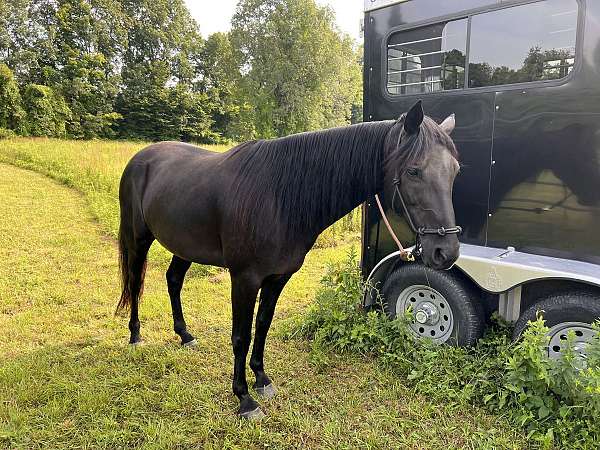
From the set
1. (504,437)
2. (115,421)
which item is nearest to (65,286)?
(115,421)

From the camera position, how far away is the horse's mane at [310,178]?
7.01 feet

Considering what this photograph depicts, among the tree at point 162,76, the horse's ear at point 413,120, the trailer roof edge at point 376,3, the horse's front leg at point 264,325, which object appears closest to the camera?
the horse's ear at point 413,120

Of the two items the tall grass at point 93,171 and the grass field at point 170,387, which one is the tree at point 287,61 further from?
the grass field at point 170,387

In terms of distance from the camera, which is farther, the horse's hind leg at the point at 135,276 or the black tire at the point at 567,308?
the horse's hind leg at the point at 135,276

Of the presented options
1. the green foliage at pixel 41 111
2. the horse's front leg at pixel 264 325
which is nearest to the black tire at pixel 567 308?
the horse's front leg at pixel 264 325

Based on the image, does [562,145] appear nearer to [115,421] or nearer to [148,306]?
[115,421]

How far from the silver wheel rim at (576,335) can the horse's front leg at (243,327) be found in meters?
1.82

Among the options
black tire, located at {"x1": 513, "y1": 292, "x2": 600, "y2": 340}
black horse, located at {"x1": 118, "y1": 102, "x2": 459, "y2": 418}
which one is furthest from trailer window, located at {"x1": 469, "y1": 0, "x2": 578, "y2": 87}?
black tire, located at {"x1": 513, "y1": 292, "x2": 600, "y2": 340}

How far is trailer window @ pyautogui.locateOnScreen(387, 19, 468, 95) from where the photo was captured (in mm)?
2879

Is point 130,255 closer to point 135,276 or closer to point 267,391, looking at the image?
point 135,276

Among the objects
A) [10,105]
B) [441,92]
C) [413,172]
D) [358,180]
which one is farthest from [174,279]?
[10,105]

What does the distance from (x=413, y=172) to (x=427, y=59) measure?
167cm

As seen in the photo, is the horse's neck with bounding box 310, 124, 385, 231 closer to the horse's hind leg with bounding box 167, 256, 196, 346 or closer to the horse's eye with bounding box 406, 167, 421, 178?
the horse's eye with bounding box 406, 167, 421, 178

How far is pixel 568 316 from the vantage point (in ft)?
7.66
